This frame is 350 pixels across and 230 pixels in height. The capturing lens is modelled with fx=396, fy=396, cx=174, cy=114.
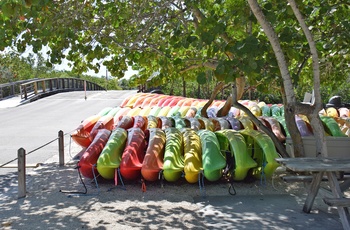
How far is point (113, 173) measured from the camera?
7.06 m

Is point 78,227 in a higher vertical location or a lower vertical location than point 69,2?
lower

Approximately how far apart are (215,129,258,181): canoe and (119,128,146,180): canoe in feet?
5.23

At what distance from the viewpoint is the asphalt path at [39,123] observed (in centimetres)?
1046

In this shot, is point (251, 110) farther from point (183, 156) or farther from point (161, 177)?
point (161, 177)

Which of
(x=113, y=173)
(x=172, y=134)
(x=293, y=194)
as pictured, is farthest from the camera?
(x=172, y=134)

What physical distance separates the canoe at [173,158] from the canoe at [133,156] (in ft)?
1.59

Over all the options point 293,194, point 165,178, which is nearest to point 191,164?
point 165,178

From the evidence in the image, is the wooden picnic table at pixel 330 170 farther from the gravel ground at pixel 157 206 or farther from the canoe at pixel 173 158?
the canoe at pixel 173 158

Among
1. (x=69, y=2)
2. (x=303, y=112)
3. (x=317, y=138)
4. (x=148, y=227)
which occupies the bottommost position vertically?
(x=148, y=227)

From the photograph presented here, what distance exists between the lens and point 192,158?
22.6 feet

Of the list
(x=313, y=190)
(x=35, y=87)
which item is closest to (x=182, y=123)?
(x=313, y=190)

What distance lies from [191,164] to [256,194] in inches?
46.8

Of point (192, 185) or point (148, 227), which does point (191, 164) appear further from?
point (148, 227)

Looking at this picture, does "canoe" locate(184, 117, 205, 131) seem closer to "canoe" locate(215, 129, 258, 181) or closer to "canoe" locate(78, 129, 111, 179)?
"canoe" locate(215, 129, 258, 181)
